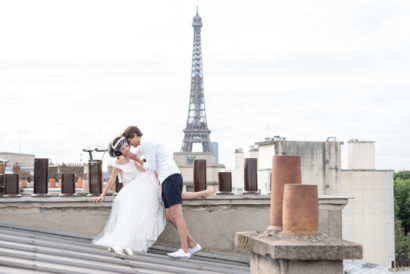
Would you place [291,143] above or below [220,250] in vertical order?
above

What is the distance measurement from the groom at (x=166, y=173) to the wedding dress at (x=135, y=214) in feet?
0.52

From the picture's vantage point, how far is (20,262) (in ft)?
18.2

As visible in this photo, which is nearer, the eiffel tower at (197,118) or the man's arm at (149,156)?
the man's arm at (149,156)

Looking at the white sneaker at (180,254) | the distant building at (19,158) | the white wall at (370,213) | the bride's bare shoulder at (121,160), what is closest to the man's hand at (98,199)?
the bride's bare shoulder at (121,160)

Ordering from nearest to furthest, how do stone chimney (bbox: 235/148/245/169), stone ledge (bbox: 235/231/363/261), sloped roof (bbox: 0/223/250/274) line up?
stone ledge (bbox: 235/231/363/261) → sloped roof (bbox: 0/223/250/274) → stone chimney (bbox: 235/148/245/169)

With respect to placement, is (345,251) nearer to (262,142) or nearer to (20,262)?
(20,262)

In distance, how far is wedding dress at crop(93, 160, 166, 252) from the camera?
707 cm

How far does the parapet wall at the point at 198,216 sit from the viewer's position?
24.1 ft

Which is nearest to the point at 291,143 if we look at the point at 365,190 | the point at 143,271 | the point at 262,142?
the point at 262,142

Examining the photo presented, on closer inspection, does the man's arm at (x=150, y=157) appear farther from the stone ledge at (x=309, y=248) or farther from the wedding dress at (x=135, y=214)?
the stone ledge at (x=309, y=248)

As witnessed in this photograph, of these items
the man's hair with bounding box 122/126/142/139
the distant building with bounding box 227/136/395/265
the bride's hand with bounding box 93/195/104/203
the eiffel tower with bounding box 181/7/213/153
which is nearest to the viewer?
the man's hair with bounding box 122/126/142/139

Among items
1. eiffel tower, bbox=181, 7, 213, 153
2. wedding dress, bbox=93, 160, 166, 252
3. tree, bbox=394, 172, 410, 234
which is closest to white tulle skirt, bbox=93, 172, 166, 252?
wedding dress, bbox=93, 160, 166, 252

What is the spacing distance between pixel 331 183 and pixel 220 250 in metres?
25.3

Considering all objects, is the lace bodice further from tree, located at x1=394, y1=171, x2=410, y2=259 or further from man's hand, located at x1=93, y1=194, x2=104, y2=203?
tree, located at x1=394, y1=171, x2=410, y2=259
